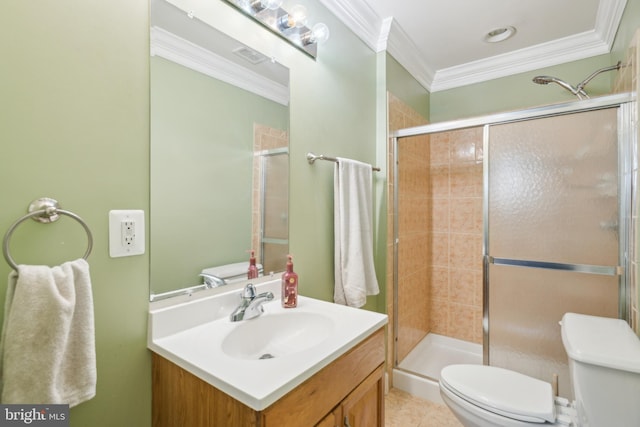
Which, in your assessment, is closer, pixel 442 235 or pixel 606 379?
pixel 606 379

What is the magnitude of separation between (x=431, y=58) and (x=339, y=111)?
4.14ft

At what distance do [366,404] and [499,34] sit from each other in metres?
2.45

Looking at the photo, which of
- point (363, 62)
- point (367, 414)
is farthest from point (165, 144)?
point (363, 62)

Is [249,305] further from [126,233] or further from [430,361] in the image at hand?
[430,361]

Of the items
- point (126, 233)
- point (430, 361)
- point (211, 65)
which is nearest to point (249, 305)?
point (126, 233)

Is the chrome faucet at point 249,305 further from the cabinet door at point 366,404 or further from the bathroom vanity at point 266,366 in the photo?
the cabinet door at point 366,404

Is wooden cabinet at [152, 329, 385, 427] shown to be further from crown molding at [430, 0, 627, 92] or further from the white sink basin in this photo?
crown molding at [430, 0, 627, 92]

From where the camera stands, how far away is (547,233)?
169 centimetres

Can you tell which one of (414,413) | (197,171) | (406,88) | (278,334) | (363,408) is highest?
(406,88)

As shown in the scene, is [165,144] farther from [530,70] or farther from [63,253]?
[530,70]

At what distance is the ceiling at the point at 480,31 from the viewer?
1788 mm

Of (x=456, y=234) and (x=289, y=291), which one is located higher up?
(x=456, y=234)

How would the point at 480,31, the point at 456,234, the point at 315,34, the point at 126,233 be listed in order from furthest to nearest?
1. the point at 456,234
2. the point at 480,31
3. the point at 315,34
4. the point at 126,233

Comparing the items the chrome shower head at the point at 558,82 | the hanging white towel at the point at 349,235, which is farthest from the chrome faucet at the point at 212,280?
the chrome shower head at the point at 558,82
